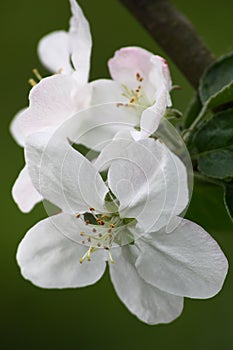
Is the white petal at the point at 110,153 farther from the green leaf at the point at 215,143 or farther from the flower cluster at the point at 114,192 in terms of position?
the green leaf at the point at 215,143

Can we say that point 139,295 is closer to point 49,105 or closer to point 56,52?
point 49,105

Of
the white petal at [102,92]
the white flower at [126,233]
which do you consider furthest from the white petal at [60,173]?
the white petal at [102,92]

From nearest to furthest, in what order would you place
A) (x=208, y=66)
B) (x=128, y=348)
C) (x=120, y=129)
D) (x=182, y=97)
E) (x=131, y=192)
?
(x=131, y=192)
(x=120, y=129)
(x=208, y=66)
(x=182, y=97)
(x=128, y=348)

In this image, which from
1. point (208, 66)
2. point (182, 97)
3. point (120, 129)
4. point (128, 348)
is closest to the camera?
point (120, 129)

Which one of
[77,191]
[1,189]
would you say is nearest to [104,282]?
[1,189]

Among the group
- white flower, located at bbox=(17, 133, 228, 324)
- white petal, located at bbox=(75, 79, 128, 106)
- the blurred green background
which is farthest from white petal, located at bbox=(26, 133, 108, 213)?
the blurred green background

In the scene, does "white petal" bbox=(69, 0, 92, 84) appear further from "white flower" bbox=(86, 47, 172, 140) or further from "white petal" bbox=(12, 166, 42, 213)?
"white petal" bbox=(12, 166, 42, 213)

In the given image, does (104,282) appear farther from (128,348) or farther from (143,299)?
(143,299)

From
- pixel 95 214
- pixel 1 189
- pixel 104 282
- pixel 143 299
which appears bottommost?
pixel 104 282
